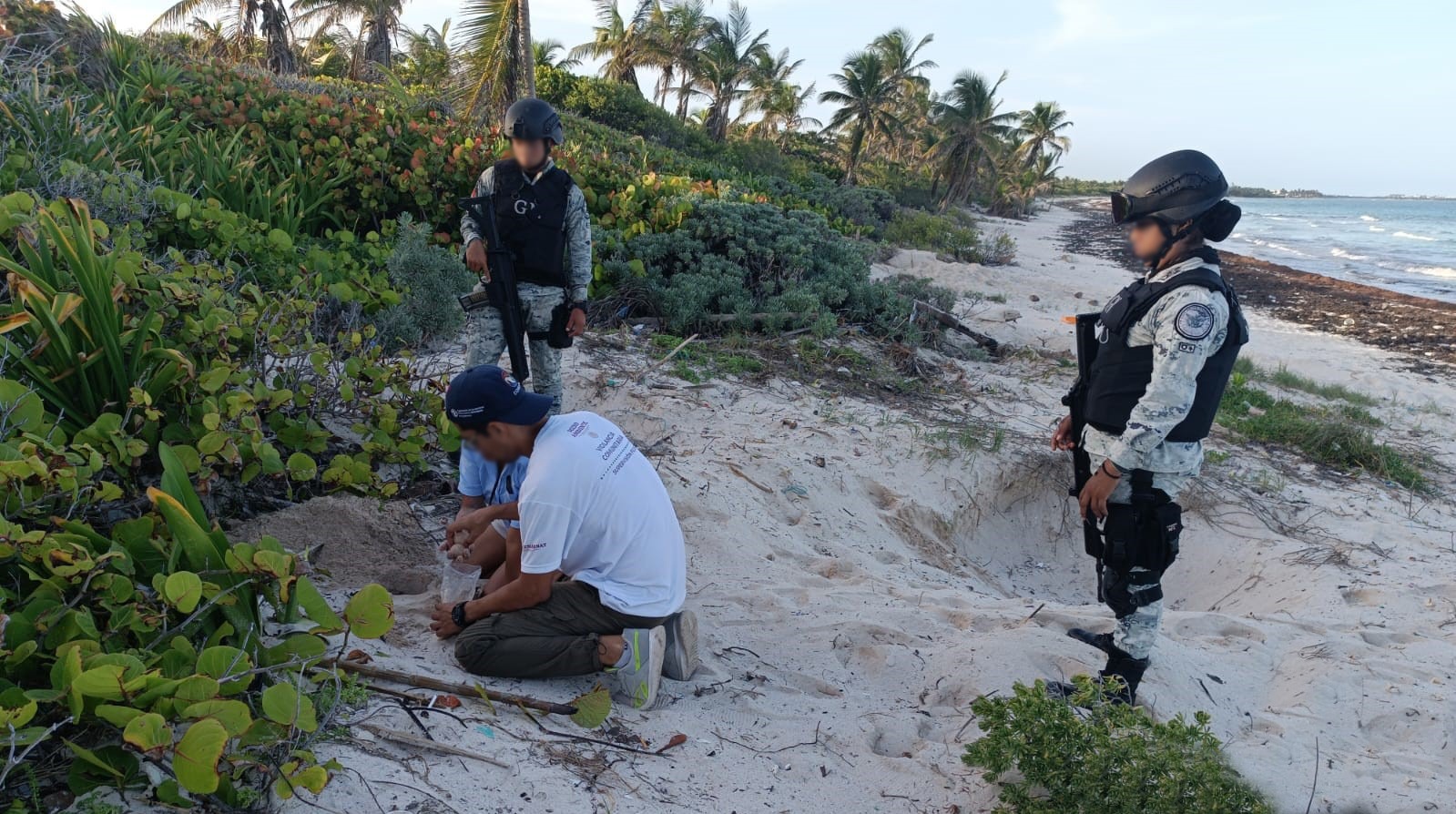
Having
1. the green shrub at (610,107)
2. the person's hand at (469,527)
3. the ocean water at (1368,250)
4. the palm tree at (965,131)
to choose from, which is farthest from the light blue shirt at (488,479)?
the palm tree at (965,131)

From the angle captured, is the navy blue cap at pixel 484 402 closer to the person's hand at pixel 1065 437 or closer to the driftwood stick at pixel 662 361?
the person's hand at pixel 1065 437

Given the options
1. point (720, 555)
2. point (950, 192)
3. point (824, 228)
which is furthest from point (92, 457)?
point (950, 192)

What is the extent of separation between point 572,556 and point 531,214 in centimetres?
213

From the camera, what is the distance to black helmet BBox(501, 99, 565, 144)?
403cm

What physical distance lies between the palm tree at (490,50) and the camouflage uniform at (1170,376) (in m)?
8.70

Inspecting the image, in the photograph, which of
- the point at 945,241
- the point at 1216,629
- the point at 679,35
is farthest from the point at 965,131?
the point at 1216,629

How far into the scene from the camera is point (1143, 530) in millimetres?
2885

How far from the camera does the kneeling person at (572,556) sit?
8.19 feet

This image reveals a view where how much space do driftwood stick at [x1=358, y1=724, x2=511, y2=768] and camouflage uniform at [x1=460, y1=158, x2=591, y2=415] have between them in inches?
88.9

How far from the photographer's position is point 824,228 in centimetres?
919

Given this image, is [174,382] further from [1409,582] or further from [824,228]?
[824,228]

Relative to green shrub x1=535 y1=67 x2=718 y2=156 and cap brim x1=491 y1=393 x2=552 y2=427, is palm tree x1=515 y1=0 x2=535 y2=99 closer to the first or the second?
cap brim x1=491 y1=393 x2=552 y2=427

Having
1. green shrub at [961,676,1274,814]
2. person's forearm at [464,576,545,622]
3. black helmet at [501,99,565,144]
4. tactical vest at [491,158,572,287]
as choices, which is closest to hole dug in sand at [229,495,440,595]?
person's forearm at [464,576,545,622]

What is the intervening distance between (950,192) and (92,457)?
3963cm
